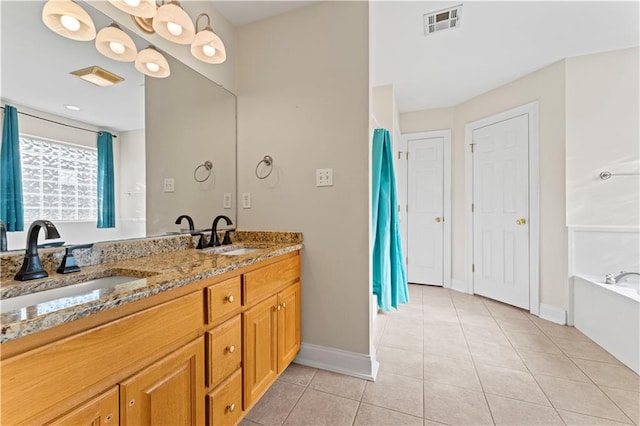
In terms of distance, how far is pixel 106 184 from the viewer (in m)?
1.29

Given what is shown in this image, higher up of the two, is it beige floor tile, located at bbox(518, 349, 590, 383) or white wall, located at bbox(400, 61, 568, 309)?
white wall, located at bbox(400, 61, 568, 309)

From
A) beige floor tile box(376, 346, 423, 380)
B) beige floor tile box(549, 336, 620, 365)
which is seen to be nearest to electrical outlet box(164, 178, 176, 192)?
beige floor tile box(376, 346, 423, 380)

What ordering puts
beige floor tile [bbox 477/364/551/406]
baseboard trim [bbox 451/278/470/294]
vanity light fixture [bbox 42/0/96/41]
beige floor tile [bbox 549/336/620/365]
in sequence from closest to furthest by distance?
vanity light fixture [bbox 42/0/96/41] → beige floor tile [bbox 477/364/551/406] → beige floor tile [bbox 549/336/620/365] → baseboard trim [bbox 451/278/470/294]

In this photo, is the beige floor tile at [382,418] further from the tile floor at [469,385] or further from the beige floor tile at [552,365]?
the beige floor tile at [552,365]

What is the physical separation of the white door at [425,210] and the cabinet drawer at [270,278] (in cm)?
246

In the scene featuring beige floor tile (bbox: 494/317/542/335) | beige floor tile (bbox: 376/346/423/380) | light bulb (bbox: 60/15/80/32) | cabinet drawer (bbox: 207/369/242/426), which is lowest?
beige floor tile (bbox: 494/317/542/335)

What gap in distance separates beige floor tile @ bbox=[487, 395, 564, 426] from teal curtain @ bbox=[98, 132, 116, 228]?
7.02ft

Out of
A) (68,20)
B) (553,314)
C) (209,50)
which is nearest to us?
(68,20)

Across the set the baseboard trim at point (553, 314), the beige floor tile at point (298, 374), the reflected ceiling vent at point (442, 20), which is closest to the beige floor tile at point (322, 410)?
the beige floor tile at point (298, 374)

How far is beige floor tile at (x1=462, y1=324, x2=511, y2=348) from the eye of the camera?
212cm

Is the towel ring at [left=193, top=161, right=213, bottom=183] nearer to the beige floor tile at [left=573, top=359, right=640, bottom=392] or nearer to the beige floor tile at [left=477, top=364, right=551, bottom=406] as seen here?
the beige floor tile at [left=477, top=364, right=551, bottom=406]

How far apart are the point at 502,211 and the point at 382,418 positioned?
8.61 feet

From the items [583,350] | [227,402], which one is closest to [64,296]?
[227,402]

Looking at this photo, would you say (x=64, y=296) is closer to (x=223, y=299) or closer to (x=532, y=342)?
(x=223, y=299)
